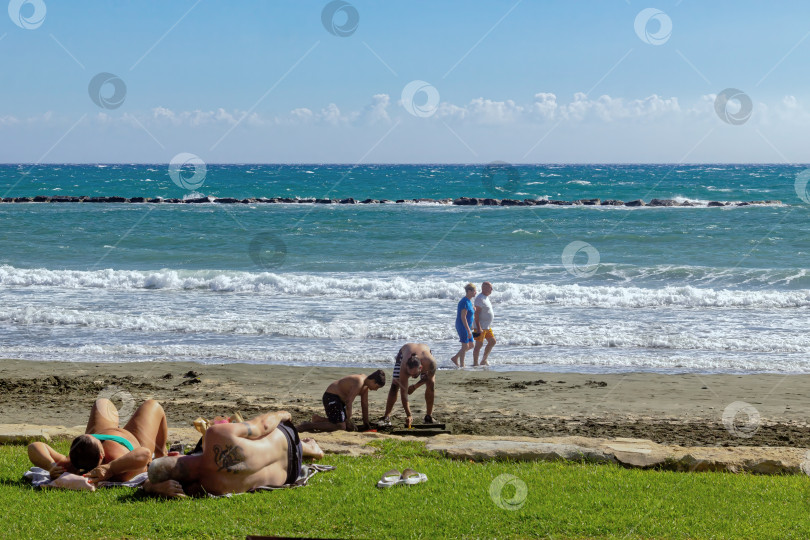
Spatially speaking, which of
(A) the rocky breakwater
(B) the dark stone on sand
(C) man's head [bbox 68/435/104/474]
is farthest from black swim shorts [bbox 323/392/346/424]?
(B) the dark stone on sand

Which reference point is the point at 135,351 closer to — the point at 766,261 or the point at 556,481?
the point at 556,481

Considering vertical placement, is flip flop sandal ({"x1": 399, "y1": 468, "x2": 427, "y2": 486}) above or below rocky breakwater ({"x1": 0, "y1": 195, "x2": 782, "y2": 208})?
below

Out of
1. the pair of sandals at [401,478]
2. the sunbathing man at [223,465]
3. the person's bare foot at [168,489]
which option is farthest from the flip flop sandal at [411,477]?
the person's bare foot at [168,489]

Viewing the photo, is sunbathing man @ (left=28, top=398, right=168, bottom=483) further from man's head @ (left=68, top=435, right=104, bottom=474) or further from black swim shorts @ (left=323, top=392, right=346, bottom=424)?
black swim shorts @ (left=323, top=392, right=346, bottom=424)

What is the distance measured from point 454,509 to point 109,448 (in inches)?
131

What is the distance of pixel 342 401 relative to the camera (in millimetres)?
10461

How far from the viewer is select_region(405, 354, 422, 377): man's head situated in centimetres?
1056

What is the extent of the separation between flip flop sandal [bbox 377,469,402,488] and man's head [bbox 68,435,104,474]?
2573 millimetres

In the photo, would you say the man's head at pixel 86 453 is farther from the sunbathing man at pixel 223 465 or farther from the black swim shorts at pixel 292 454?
the black swim shorts at pixel 292 454

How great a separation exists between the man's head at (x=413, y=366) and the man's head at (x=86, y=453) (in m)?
4.37

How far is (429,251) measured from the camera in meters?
33.7

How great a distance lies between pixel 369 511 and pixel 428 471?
1.26 m

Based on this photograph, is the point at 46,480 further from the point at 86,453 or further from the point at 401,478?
the point at 401,478

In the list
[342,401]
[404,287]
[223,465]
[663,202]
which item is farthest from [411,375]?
[663,202]
